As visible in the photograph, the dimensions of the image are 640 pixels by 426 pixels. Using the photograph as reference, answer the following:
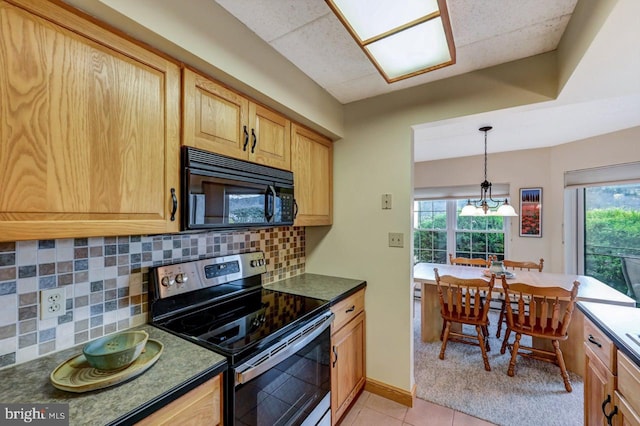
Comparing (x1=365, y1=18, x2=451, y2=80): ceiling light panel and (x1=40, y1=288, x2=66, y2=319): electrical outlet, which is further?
(x1=365, y1=18, x2=451, y2=80): ceiling light panel

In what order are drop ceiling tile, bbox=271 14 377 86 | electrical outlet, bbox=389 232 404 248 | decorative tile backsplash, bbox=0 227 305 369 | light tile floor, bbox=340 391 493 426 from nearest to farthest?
decorative tile backsplash, bbox=0 227 305 369, drop ceiling tile, bbox=271 14 377 86, light tile floor, bbox=340 391 493 426, electrical outlet, bbox=389 232 404 248

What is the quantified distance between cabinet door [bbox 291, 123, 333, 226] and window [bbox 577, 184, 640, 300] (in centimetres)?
337

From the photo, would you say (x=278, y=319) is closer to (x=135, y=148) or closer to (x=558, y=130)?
(x=135, y=148)

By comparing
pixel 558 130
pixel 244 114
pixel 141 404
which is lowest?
pixel 141 404

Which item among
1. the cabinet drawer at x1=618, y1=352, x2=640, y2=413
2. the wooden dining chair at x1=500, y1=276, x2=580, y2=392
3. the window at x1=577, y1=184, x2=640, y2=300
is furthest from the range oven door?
the window at x1=577, y1=184, x2=640, y2=300

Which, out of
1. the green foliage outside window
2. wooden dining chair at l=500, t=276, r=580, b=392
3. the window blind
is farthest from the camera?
the green foliage outside window

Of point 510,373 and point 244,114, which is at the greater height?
point 244,114

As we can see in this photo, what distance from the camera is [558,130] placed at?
9.84ft

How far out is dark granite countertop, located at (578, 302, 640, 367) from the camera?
1.04 meters

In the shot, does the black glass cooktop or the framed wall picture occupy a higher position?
the framed wall picture

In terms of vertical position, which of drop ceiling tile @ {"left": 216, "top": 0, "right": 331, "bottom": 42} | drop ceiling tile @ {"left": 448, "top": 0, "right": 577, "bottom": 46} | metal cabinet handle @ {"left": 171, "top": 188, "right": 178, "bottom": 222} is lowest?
metal cabinet handle @ {"left": 171, "top": 188, "right": 178, "bottom": 222}

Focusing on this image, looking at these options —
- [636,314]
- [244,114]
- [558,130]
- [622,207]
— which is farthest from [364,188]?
[622,207]

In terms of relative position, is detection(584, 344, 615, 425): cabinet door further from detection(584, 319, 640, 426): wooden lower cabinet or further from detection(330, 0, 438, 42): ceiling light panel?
detection(330, 0, 438, 42): ceiling light panel

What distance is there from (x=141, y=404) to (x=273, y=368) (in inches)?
21.6
